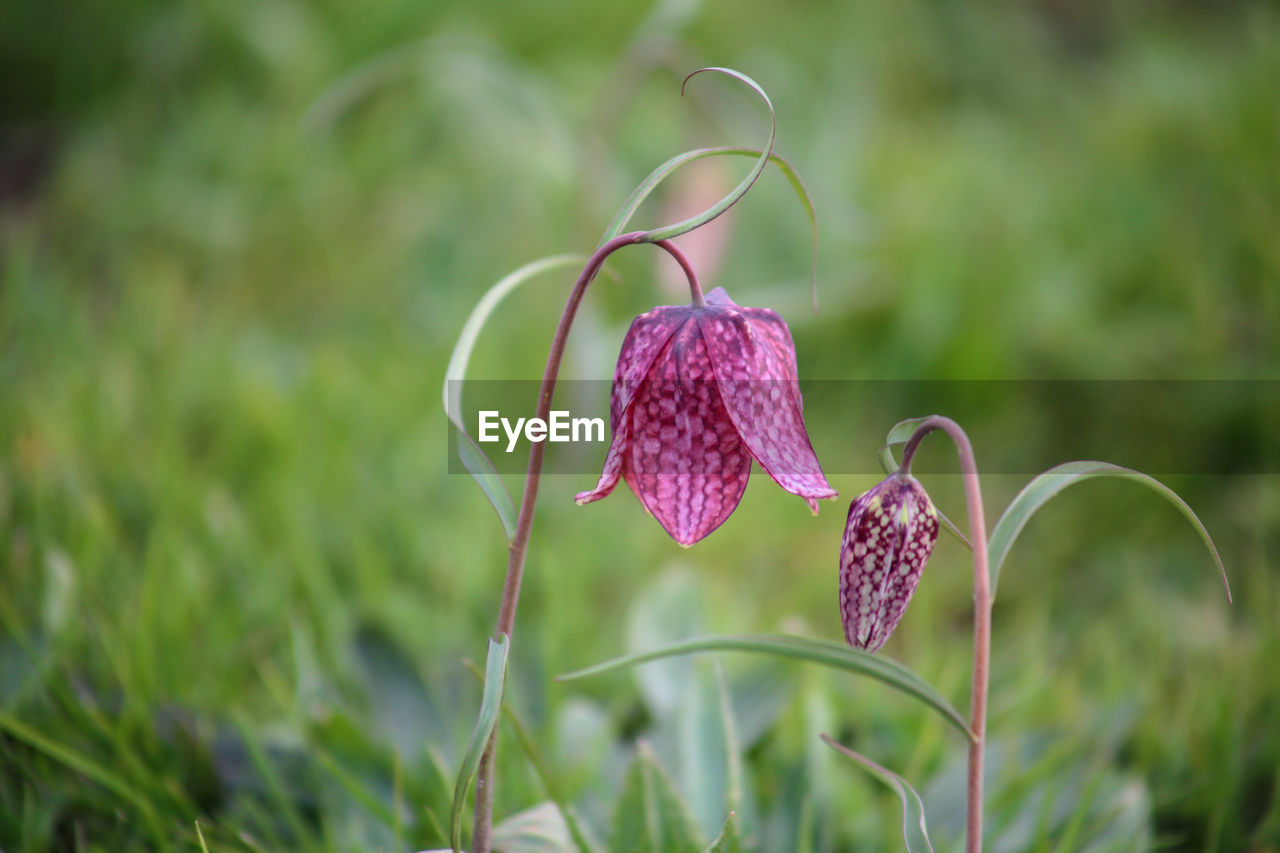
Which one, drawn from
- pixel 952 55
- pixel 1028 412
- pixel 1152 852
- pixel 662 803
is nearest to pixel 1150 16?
pixel 952 55

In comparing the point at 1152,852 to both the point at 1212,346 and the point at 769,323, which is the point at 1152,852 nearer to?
the point at 769,323

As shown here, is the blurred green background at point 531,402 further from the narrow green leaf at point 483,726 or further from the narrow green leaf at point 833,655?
the narrow green leaf at point 833,655

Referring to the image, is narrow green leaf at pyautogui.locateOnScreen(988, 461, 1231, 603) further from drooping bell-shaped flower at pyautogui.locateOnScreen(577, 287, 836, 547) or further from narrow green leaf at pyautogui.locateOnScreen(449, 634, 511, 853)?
narrow green leaf at pyautogui.locateOnScreen(449, 634, 511, 853)

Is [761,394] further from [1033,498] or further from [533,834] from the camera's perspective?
[533,834]

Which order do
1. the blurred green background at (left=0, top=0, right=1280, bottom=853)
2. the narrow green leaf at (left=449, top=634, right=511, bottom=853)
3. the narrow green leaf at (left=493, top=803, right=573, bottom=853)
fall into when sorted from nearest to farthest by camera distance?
the narrow green leaf at (left=449, top=634, right=511, bottom=853)
the narrow green leaf at (left=493, top=803, right=573, bottom=853)
the blurred green background at (left=0, top=0, right=1280, bottom=853)

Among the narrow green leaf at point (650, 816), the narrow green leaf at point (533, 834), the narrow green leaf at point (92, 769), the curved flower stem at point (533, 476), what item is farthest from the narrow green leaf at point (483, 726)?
the narrow green leaf at point (92, 769)

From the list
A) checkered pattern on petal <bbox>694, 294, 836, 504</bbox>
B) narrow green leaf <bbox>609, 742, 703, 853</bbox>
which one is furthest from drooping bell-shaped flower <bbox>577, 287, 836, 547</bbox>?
narrow green leaf <bbox>609, 742, 703, 853</bbox>

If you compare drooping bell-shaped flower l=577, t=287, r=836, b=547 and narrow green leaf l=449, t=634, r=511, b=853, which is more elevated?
drooping bell-shaped flower l=577, t=287, r=836, b=547
